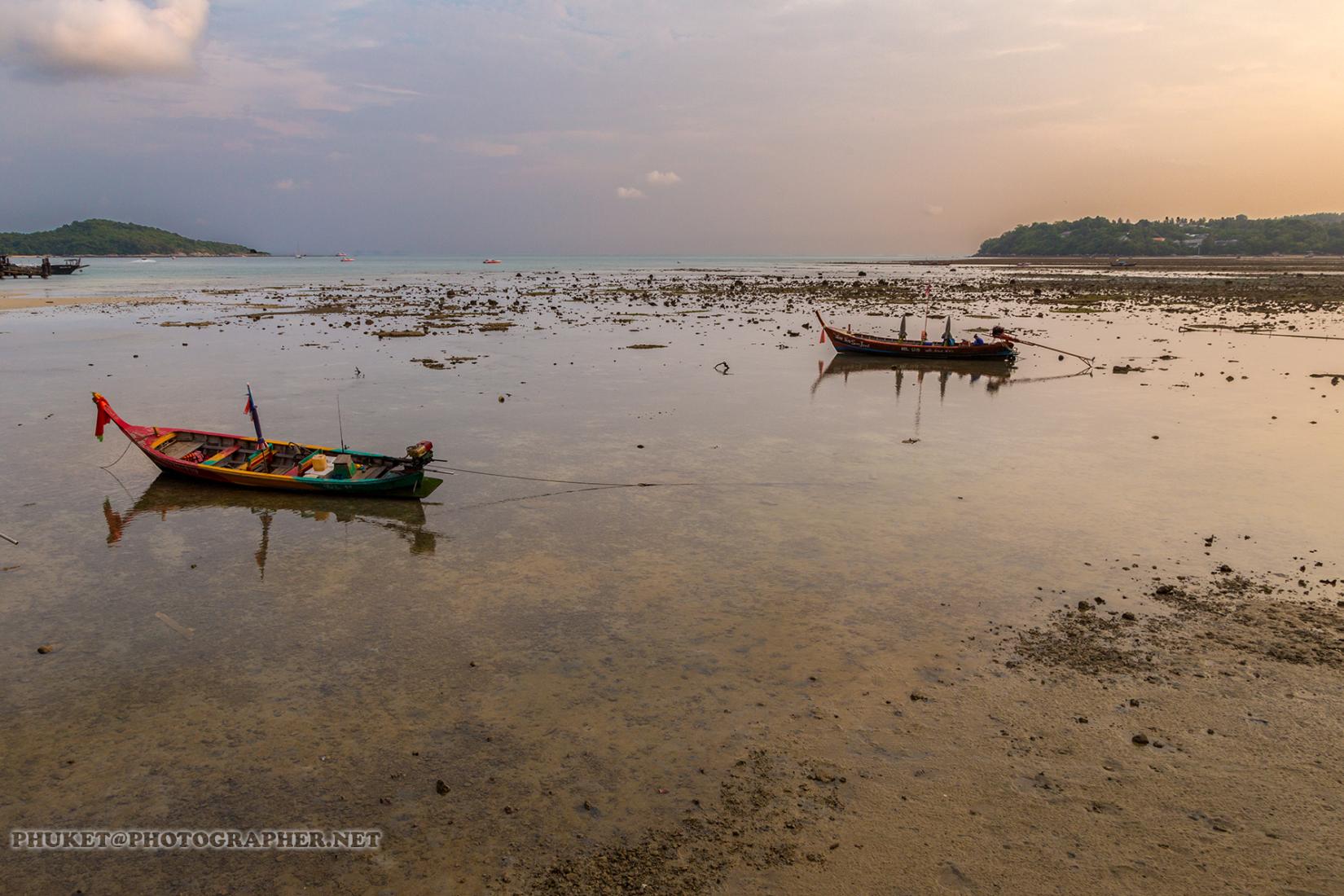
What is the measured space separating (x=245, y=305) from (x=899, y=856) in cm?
6618

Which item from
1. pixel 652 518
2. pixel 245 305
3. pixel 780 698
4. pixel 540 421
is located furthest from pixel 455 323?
pixel 780 698

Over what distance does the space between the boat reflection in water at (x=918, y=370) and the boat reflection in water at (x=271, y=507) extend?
16405 millimetres

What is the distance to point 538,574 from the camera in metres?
12.0

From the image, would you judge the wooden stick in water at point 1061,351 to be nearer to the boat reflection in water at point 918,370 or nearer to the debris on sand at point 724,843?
the boat reflection in water at point 918,370

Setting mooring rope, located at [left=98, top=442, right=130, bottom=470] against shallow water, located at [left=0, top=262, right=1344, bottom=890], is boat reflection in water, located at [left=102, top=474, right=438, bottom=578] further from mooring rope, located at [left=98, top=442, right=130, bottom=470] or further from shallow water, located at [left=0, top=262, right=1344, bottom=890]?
mooring rope, located at [left=98, top=442, right=130, bottom=470]

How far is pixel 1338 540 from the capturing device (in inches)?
487

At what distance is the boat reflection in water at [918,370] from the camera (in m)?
28.8

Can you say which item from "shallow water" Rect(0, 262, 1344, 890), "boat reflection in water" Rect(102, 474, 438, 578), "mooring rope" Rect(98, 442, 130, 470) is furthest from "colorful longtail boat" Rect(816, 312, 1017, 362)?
"mooring rope" Rect(98, 442, 130, 470)

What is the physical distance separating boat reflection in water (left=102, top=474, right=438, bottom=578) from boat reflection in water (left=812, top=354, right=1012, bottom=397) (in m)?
16.4

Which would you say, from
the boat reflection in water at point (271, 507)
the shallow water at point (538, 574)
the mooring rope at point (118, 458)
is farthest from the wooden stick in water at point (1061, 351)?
the mooring rope at point (118, 458)

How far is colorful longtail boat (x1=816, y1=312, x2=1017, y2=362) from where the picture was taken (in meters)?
32.0

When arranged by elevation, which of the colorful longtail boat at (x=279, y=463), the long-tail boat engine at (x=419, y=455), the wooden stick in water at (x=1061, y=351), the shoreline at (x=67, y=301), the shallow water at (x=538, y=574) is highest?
the shoreline at (x=67, y=301)

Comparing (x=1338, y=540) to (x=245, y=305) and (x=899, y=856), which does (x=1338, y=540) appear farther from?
(x=245, y=305)

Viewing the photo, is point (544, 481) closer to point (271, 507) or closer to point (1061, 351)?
point (271, 507)
